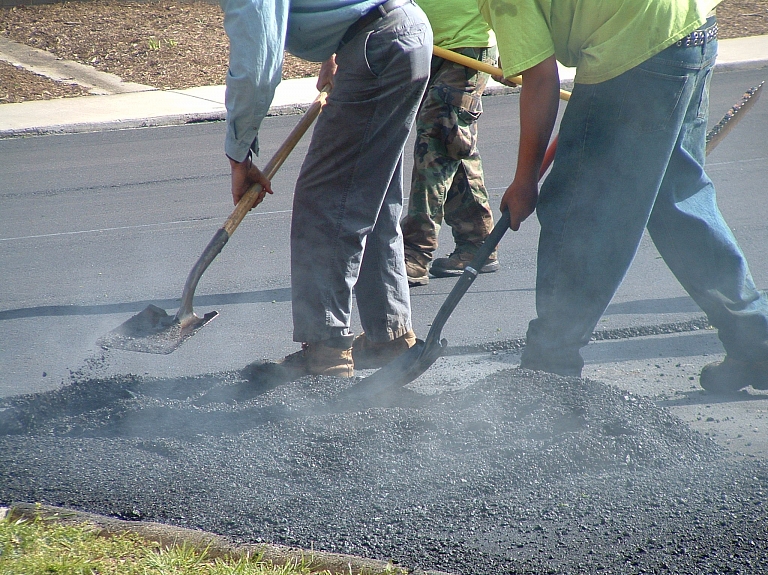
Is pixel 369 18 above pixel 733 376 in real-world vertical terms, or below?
above

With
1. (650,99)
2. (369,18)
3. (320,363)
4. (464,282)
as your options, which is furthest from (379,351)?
(650,99)

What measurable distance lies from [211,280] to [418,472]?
2738 millimetres

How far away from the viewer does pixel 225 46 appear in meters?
14.6

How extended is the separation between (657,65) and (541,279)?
91cm

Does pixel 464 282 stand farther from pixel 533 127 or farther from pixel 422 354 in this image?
pixel 533 127

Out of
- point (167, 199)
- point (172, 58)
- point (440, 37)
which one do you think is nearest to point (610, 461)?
point (440, 37)

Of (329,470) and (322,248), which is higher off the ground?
(322,248)

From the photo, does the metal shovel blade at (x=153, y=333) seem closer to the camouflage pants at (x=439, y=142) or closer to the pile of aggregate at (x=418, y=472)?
the pile of aggregate at (x=418, y=472)

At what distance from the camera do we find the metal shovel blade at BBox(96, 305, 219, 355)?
3.35 meters

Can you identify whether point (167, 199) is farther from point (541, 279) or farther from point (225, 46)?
point (225, 46)

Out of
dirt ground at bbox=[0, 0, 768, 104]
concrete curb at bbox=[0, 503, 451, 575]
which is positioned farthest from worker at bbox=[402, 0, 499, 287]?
dirt ground at bbox=[0, 0, 768, 104]

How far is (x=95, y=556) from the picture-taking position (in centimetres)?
229

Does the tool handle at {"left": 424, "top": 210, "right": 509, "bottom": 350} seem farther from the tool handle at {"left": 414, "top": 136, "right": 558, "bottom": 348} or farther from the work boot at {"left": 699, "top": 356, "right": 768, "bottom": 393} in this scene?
the work boot at {"left": 699, "top": 356, "right": 768, "bottom": 393}

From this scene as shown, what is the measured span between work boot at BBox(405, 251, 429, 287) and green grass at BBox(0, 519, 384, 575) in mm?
2813
